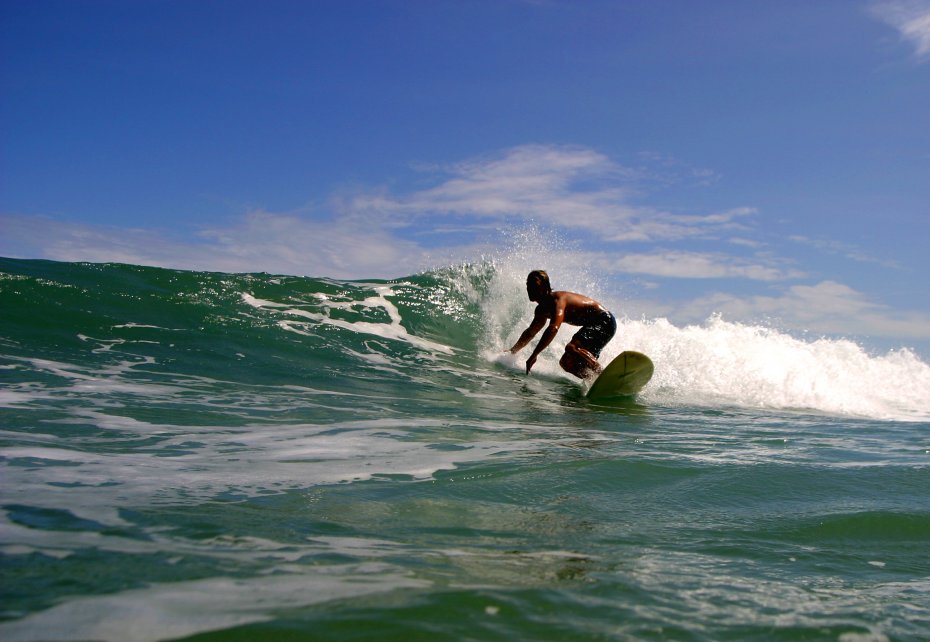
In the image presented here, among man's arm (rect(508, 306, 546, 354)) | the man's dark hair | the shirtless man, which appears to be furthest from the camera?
man's arm (rect(508, 306, 546, 354))

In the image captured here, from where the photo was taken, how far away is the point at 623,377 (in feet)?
29.3

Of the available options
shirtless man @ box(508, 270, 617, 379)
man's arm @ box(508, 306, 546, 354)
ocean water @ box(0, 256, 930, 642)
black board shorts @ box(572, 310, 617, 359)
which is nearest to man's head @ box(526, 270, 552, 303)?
shirtless man @ box(508, 270, 617, 379)

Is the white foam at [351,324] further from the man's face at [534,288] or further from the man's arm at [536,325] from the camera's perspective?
the man's face at [534,288]

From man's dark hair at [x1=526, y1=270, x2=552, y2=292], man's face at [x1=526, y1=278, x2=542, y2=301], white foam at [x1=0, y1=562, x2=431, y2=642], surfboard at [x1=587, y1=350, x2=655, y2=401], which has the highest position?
man's dark hair at [x1=526, y1=270, x2=552, y2=292]

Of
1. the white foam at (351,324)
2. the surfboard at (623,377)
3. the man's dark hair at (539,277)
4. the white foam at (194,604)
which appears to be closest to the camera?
the white foam at (194,604)

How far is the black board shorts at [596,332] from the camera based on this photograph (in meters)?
9.89

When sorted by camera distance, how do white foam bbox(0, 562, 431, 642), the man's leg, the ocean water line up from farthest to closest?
the man's leg < the ocean water < white foam bbox(0, 562, 431, 642)

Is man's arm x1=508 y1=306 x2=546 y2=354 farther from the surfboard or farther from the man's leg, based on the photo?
the surfboard

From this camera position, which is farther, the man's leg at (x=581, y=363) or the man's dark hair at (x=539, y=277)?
the man's leg at (x=581, y=363)

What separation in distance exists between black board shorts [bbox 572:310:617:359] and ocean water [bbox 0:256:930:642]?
90cm

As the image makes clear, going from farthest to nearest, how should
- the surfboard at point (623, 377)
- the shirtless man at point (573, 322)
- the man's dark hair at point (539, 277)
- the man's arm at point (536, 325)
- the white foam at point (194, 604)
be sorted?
1. the man's arm at point (536, 325)
2. the shirtless man at point (573, 322)
3. the man's dark hair at point (539, 277)
4. the surfboard at point (623, 377)
5. the white foam at point (194, 604)

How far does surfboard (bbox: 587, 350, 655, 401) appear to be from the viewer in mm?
8766

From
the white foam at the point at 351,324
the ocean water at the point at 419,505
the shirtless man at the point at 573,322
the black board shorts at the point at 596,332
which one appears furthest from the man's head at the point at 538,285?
the white foam at the point at 351,324

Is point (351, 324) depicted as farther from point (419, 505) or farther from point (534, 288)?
point (419, 505)
